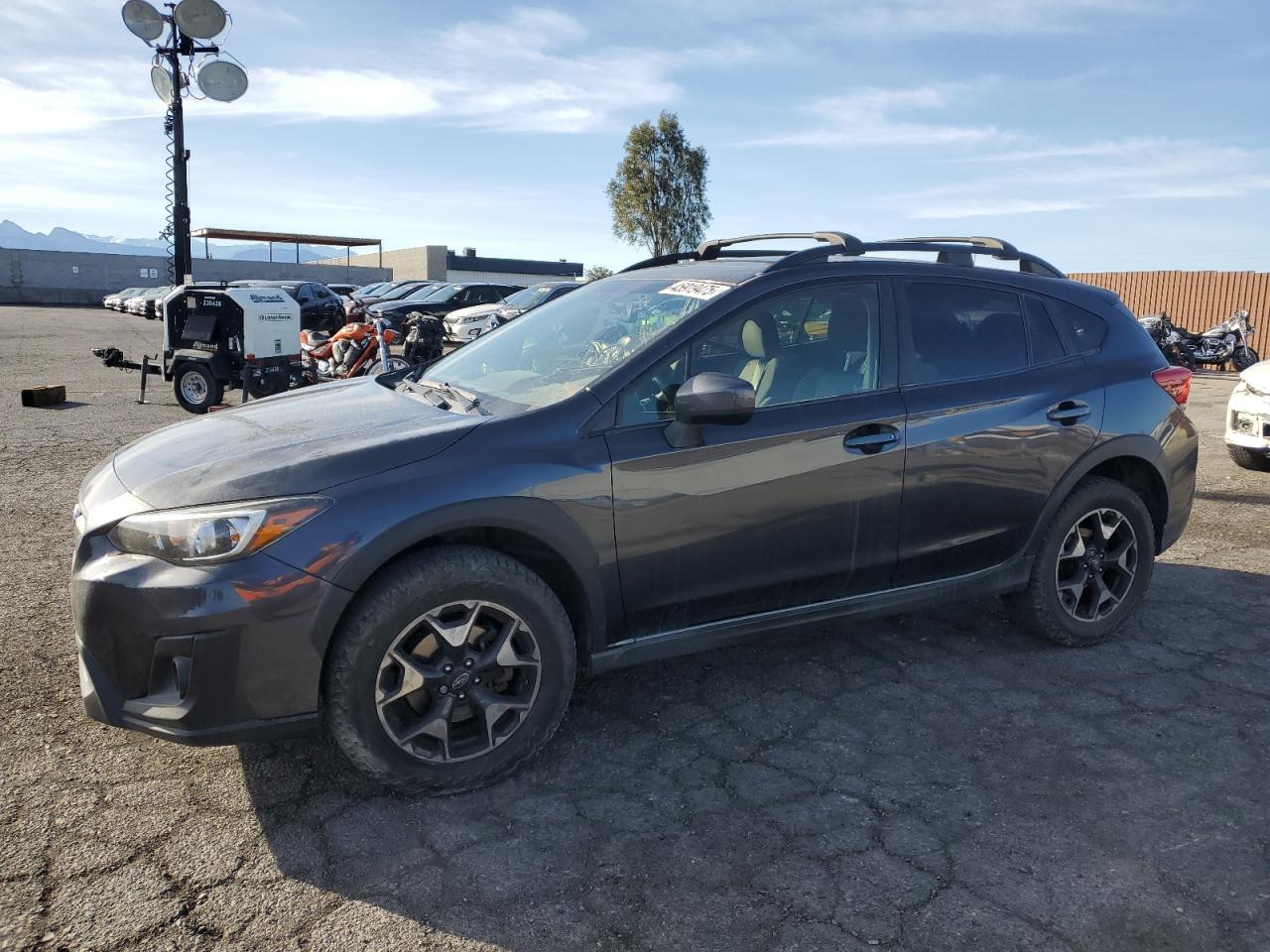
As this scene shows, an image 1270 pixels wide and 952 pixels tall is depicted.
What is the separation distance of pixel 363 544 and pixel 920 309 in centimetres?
239

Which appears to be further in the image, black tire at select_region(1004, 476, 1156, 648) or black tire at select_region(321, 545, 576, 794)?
black tire at select_region(1004, 476, 1156, 648)

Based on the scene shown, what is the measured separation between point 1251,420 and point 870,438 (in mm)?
6259

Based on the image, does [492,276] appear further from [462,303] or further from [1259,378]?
[1259,378]

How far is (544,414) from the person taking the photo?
10.3ft

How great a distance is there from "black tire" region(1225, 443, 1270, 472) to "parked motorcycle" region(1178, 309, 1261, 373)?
15.1 meters

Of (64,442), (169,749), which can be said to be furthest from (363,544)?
(64,442)

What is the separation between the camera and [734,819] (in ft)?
9.58

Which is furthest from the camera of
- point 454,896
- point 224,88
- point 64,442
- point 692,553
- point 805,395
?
point 224,88

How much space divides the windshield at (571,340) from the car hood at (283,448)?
1.03 ft

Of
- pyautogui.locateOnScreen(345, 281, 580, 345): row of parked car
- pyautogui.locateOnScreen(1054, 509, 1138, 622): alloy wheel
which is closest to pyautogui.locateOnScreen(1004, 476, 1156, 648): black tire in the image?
pyautogui.locateOnScreen(1054, 509, 1138, 622): alloy wheel

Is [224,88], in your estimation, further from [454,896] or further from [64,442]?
[454,896]

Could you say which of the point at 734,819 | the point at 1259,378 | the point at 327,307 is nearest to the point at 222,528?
the point at 734,819

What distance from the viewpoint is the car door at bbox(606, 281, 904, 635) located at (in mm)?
3215

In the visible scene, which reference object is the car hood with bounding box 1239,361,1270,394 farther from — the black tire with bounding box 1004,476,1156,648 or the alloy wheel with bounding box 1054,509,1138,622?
the alloy wheel with bounding box 1054,509,1138,622
